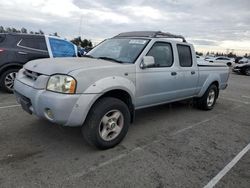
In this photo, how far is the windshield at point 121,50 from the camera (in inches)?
156

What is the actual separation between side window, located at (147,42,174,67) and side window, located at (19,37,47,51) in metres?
4.24

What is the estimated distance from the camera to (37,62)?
3.63 meters

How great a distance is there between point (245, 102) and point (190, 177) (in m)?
5.80

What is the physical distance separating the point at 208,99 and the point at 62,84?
441cm

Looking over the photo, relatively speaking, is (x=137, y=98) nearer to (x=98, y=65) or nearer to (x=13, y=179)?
(x=98, y=65)

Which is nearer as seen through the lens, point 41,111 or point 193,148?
point 41,111

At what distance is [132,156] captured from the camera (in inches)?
132

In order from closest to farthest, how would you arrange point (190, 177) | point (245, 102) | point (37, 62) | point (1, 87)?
1. point (190, 177)
2. point (37, 62)
3. point (1, 87)
4. point (245, 102)

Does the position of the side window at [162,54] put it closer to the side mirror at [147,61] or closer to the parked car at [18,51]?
the side mirror at [147,61]

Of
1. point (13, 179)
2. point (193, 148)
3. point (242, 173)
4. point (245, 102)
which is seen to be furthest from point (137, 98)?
point (245, 102)

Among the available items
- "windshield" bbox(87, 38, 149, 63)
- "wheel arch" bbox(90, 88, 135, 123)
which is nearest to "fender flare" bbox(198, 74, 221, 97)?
"windshield" bbox(87, 38, 149, 63)

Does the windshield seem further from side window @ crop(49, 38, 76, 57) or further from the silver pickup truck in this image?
side window @ crop(49, 38, 76, 57)

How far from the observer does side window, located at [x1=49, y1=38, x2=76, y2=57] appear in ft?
24.4

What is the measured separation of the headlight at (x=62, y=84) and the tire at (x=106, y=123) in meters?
0.46
